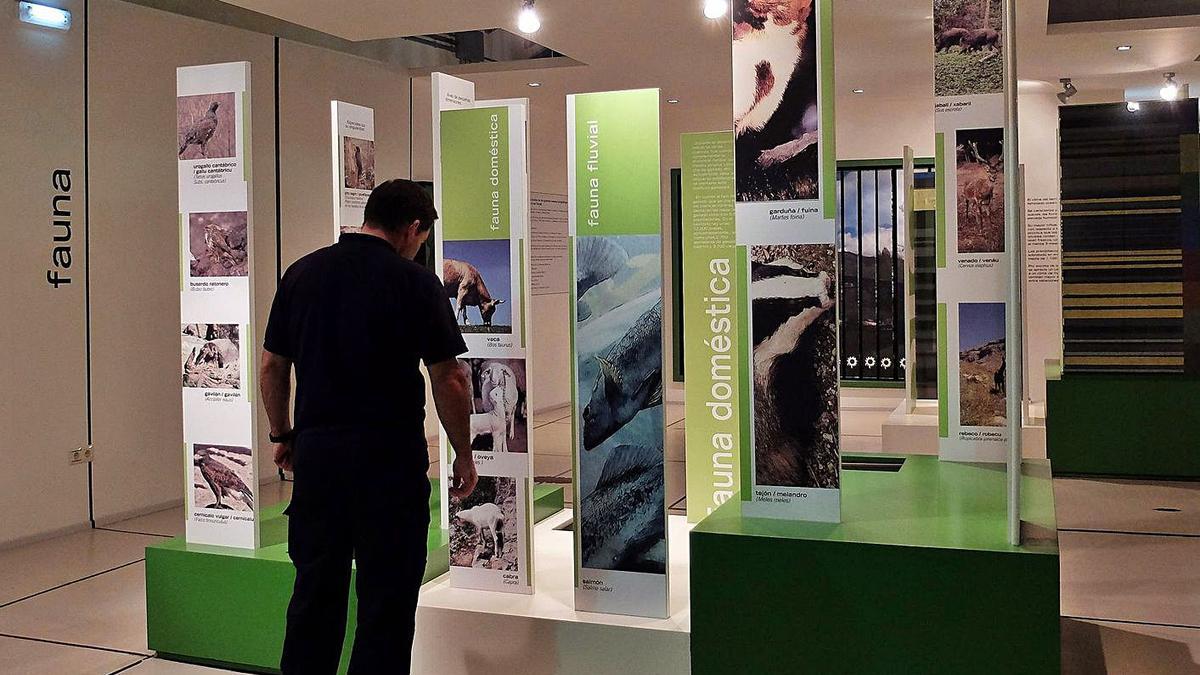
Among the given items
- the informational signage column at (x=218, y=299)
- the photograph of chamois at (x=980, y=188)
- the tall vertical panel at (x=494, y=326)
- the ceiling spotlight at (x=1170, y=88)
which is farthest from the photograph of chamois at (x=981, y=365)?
the ceiling spotlight at (x=1170, y=88)

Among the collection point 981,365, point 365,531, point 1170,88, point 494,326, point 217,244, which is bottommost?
point 365,531

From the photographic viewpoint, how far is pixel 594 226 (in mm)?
3576

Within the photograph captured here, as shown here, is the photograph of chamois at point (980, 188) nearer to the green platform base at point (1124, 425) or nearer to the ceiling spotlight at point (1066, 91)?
the green platform base at point (1124, 425)

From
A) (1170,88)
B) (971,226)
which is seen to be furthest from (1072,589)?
(1170,88)

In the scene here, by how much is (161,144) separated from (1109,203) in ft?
20.4

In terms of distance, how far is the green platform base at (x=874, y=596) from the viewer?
2.62 m

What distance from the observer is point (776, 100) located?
2979mm

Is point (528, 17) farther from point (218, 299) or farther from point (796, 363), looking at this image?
point (796, 363)

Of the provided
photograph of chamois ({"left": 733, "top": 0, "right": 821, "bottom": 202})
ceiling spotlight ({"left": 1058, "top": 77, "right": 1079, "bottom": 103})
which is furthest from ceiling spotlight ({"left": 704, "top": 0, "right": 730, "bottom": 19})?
ceiling spotlight ({"left": 1058, "top": 77, "right": 1079, "bottom": 103})

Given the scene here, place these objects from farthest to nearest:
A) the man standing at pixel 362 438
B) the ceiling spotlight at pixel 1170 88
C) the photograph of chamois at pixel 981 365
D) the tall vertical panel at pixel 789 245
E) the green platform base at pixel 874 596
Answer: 1. the ceiling spotlight at pixel 1170 88
2. the photograph of chamois at pixel 981 365
3. the man standing at pixel 362 438
4. the tall vertical panel at pixel 789 245
5. the green platform base at pixel 874 596

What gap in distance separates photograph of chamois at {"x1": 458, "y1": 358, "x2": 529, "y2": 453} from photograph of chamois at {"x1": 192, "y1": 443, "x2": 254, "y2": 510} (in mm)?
948

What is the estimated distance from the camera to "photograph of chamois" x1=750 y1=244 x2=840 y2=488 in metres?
2.95

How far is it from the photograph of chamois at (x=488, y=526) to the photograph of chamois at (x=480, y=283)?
536 millimetres

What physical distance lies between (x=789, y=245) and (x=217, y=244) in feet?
7.43
